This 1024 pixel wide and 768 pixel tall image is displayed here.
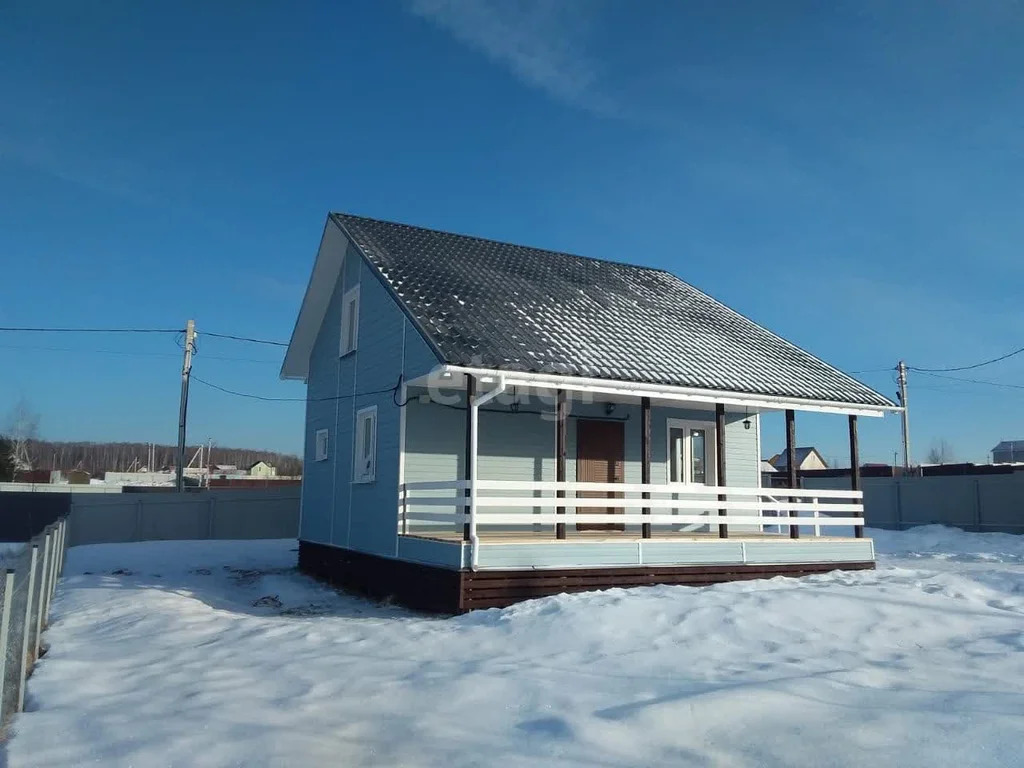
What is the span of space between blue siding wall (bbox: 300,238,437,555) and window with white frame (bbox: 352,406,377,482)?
0.13 m

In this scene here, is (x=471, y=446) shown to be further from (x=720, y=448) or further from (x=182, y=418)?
(x=182, y=418)

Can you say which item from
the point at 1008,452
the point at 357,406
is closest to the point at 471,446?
the point at 357,406

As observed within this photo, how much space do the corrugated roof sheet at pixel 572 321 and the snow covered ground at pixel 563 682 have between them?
324cm

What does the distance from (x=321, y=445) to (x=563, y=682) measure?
10.7 m

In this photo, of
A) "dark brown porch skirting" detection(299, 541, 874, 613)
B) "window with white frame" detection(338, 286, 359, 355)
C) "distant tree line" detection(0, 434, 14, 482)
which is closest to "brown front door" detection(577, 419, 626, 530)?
"dark brown porch skirting" detection(299, 541, 874, 613)

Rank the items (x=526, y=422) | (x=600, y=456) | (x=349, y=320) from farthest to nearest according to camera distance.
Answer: (x=349, y=320) < (x=600, y=456) < (x=526, y=422)

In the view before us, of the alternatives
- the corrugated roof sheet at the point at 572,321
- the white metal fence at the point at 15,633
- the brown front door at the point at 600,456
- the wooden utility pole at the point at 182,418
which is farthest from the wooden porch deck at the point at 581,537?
the wooden utility pole at the point at 182,418


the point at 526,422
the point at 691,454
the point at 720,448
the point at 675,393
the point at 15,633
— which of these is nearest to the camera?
the point at 15,633

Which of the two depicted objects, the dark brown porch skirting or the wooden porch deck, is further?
the wooden porch deck

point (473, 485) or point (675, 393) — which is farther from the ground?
point (675, 393)

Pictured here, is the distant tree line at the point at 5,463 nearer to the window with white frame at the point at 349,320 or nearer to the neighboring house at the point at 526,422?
the neighboring house at the point at 526,422

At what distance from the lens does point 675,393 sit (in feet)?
39.5

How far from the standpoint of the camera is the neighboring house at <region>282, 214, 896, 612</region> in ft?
35.8

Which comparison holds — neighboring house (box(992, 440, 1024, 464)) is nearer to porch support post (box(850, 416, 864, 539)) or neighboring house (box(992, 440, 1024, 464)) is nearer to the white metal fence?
porch support post (box(850, 416, 864, 539))
